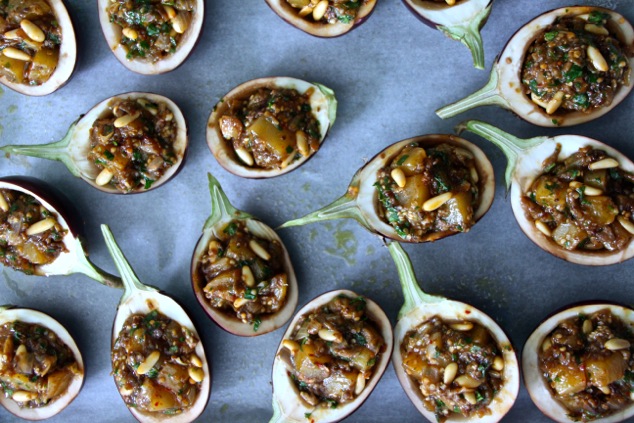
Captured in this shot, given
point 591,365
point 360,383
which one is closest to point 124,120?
point 360,383

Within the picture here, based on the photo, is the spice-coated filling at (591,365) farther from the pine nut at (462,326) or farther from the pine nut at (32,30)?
the pine nut at (32,30)

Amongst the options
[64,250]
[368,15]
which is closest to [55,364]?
[64,250]

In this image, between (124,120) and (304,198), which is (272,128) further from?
(124,120)

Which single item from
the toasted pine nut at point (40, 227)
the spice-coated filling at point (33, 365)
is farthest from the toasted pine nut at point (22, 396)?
the toasted pine nut at point (40, 227)

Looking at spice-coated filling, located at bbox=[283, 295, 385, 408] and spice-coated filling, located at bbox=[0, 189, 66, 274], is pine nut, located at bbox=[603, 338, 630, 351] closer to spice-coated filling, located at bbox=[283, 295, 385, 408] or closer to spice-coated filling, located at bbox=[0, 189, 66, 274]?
spice-coated filling, located at bbox=[283, 295, 385, 408]

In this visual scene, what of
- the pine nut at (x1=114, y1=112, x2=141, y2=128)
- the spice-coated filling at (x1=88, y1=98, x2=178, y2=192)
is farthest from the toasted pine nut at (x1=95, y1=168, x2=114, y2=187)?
the pine nut at (x1=114, y1=112, x2=141, y2=128)

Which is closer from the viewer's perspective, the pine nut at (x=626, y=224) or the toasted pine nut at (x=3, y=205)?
the pine nut at (x=626, y=224)

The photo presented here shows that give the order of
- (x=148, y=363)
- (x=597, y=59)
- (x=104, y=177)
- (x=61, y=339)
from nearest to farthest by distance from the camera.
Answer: (x=597, y=59) < (x=148, y=363) < (x=104, y=177) < (x=61, y=339)
